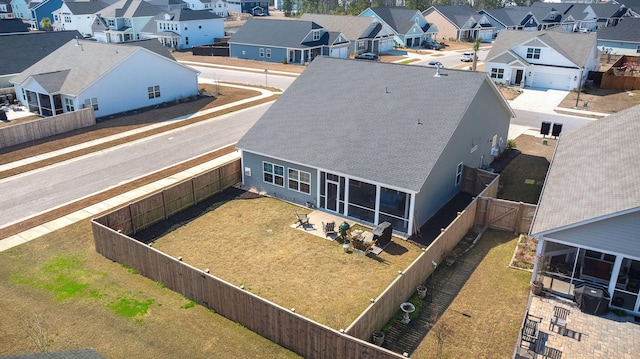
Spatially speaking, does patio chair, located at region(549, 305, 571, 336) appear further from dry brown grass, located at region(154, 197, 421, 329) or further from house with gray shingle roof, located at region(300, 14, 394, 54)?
house with gray shingle roof, located at region(300, 14, 394, 54)

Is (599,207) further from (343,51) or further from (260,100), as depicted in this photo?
(343,51)

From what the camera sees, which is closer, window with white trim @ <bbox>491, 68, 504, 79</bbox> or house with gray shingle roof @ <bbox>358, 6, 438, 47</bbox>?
window with white trim @ <bbox>491, 68, 504, 79</bbox>

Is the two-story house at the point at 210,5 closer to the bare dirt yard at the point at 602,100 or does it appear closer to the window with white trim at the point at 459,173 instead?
the bare dirt yard at the point at 602,100

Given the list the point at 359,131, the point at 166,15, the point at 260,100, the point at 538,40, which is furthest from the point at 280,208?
the point at 166,15

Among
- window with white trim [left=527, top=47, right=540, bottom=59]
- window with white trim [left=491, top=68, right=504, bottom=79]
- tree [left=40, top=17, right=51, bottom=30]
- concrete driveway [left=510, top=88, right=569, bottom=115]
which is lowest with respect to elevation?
concrete driveway [left=510, top=88, right=569, bottom=115]

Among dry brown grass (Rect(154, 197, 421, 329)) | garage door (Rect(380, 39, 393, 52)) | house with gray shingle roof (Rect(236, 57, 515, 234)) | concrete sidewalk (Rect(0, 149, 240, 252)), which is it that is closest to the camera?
dry brown grass (Rect(154, 197, 421, 329))

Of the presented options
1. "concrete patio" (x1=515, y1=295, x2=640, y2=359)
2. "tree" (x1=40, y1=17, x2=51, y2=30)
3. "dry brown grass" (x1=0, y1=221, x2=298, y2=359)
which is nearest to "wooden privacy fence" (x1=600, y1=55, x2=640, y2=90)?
"concrete patio" (x1=515, y1=295, x2=640, y2=359)

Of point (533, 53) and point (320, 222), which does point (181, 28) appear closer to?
point (533, 53)
